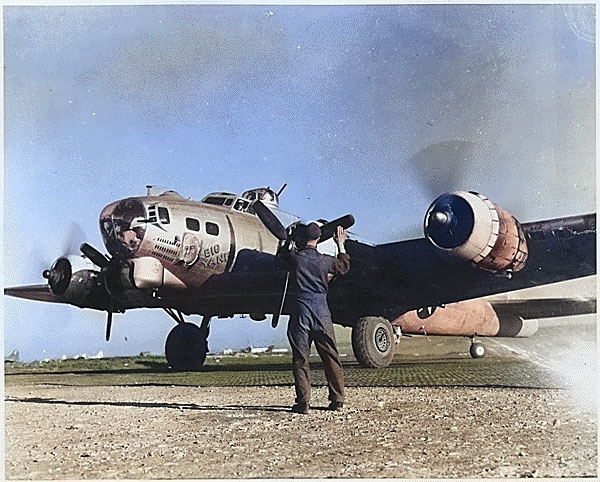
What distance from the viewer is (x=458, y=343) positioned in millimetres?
7340

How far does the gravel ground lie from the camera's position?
4062 mm

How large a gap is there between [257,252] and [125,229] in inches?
54.3

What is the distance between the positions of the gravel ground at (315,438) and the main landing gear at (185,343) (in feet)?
5.17

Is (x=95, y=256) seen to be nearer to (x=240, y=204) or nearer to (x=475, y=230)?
(x=240, y=204)

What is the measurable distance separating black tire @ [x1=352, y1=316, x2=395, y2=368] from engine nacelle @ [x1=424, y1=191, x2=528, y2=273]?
149 cm

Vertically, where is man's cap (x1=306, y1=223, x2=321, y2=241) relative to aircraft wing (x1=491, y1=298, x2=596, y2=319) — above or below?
above

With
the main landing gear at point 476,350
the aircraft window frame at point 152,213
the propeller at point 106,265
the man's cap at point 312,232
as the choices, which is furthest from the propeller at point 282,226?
the main landing gear at point 476,350

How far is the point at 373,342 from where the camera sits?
24.1ft

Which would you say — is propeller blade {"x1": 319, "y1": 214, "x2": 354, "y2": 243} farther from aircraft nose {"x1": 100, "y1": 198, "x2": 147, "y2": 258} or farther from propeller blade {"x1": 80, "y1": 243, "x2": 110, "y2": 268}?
propeller blade {"x1": 80, "y1": 243, "x2": 110, "y2": 268}

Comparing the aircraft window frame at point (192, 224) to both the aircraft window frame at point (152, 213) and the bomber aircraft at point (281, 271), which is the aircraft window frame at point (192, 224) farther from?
the aircraft window frame at point (152, 213)

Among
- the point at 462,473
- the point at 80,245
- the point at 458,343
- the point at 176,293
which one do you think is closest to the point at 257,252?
the point at 176,293

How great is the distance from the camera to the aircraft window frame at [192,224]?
7039 mm

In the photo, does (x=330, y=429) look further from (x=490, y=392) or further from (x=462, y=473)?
(x=490, y=392)

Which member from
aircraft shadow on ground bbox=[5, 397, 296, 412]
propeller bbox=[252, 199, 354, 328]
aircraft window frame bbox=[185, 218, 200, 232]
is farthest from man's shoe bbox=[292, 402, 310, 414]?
aircraft window frame bbox=[185, 218, 200, 232]
